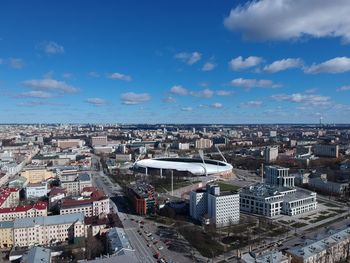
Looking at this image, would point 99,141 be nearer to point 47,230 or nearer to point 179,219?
point 179,219

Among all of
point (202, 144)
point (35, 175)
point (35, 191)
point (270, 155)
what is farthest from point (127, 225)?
point (202, 144)

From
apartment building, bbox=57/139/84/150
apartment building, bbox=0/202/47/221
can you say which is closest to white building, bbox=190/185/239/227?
apartment building, bbox=0/202/47/221

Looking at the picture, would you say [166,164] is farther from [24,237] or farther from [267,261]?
[267,261]

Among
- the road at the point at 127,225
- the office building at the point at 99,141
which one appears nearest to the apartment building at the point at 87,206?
the road at the point at 127,225

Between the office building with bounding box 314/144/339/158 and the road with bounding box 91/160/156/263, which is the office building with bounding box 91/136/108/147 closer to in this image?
the road with bounding box 91/160/156/263

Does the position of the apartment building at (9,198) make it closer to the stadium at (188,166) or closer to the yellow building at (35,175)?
the yellow building at (35,175)

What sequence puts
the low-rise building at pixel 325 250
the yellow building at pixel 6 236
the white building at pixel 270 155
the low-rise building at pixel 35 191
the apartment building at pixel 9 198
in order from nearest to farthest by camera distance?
the low-rise building at pixel 325 250 → the yellow building at pixel 6 236 → the apartment building at pixel 9 198 → the low-rise building at pixel 35 191 → the white building at pixel 270 155

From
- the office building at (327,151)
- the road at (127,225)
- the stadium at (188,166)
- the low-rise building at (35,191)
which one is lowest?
the road at (127,225)
